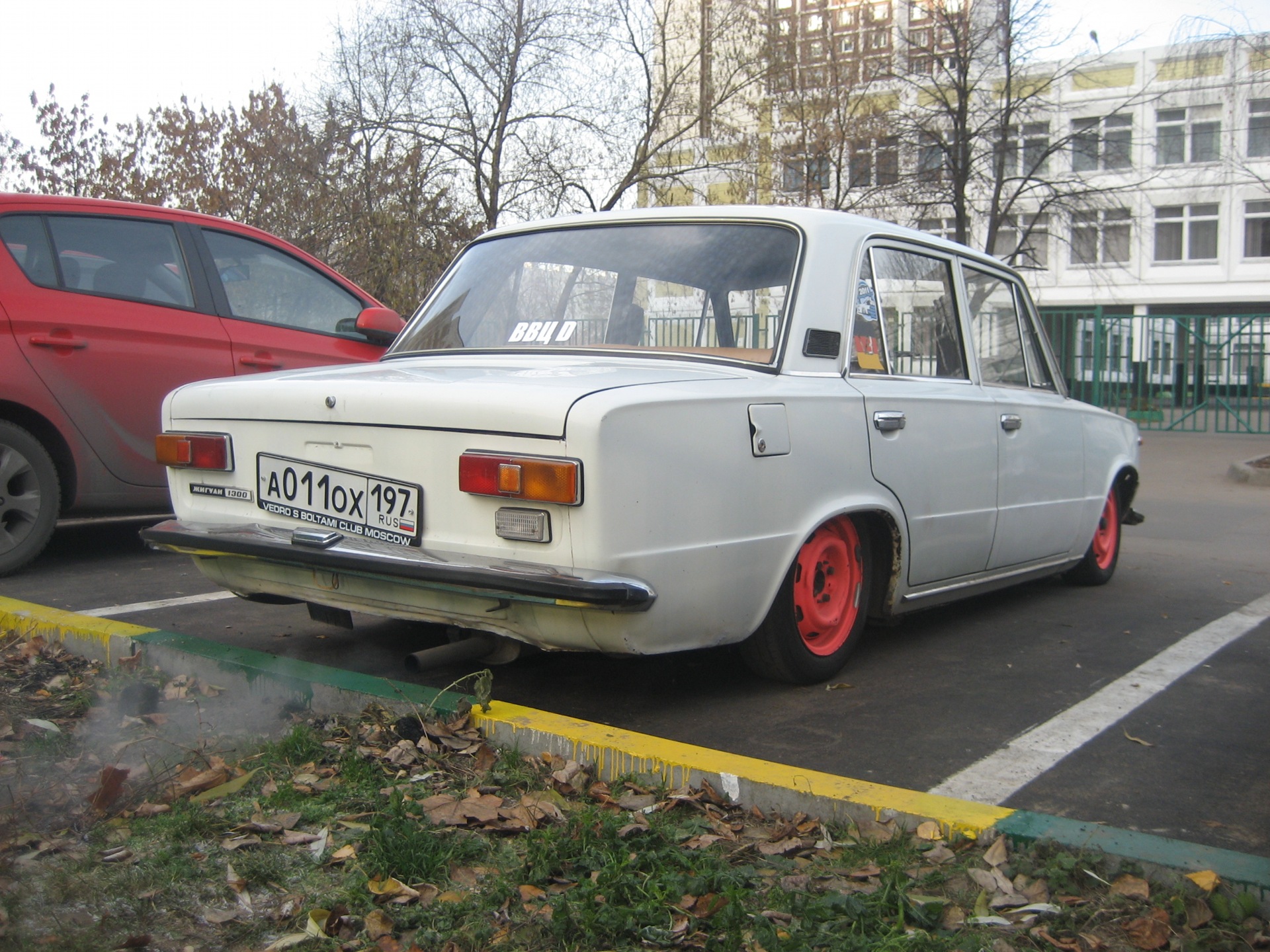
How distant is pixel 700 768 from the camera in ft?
8.86

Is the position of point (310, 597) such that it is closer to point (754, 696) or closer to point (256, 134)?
point (754, 696)

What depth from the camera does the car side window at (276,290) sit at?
6184mm

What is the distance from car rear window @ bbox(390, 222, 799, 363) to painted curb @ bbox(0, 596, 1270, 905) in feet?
4.22

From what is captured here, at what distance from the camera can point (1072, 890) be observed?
2234 mm

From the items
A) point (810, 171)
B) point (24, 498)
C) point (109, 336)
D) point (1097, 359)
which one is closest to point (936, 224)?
point (810, 171)

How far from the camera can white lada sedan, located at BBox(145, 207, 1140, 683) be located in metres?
2.99

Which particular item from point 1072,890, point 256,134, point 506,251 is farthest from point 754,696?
point 256,134

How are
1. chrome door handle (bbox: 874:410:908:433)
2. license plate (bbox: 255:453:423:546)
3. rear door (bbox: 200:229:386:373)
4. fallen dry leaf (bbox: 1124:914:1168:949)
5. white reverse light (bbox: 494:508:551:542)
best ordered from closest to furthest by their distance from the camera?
1. fallen dry leaf (bbox: 1124:914:1168:949)
2. white reverse light (bbox: 494:508:551:542)
3. license plate (bbox: 255:453:423:546)
4. chrome door handle (bbox: 874:410:908:433)
5. rear door (bbox: 200:229:386:373)

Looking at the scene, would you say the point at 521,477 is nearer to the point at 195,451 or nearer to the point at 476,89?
the point at 195,451

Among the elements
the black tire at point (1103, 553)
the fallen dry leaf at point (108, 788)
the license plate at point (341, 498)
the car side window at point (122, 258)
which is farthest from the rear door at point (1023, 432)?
the car side window at point (122, 258)

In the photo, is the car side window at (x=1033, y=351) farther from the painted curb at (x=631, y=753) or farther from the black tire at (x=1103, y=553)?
the painted curb at (x=631, y=753)

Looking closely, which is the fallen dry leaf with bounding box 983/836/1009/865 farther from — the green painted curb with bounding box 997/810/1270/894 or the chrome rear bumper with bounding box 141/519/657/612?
the chrome rear bumper with bounding box 141/519/657/612

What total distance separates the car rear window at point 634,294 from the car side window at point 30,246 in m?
2.16

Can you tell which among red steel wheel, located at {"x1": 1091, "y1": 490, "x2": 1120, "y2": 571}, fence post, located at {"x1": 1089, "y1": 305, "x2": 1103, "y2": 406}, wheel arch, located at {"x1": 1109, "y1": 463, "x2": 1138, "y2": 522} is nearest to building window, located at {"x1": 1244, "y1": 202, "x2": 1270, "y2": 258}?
fence post, located at {"x1": 1089, "y1": 305, "x2": 1103, "y2": 406}
